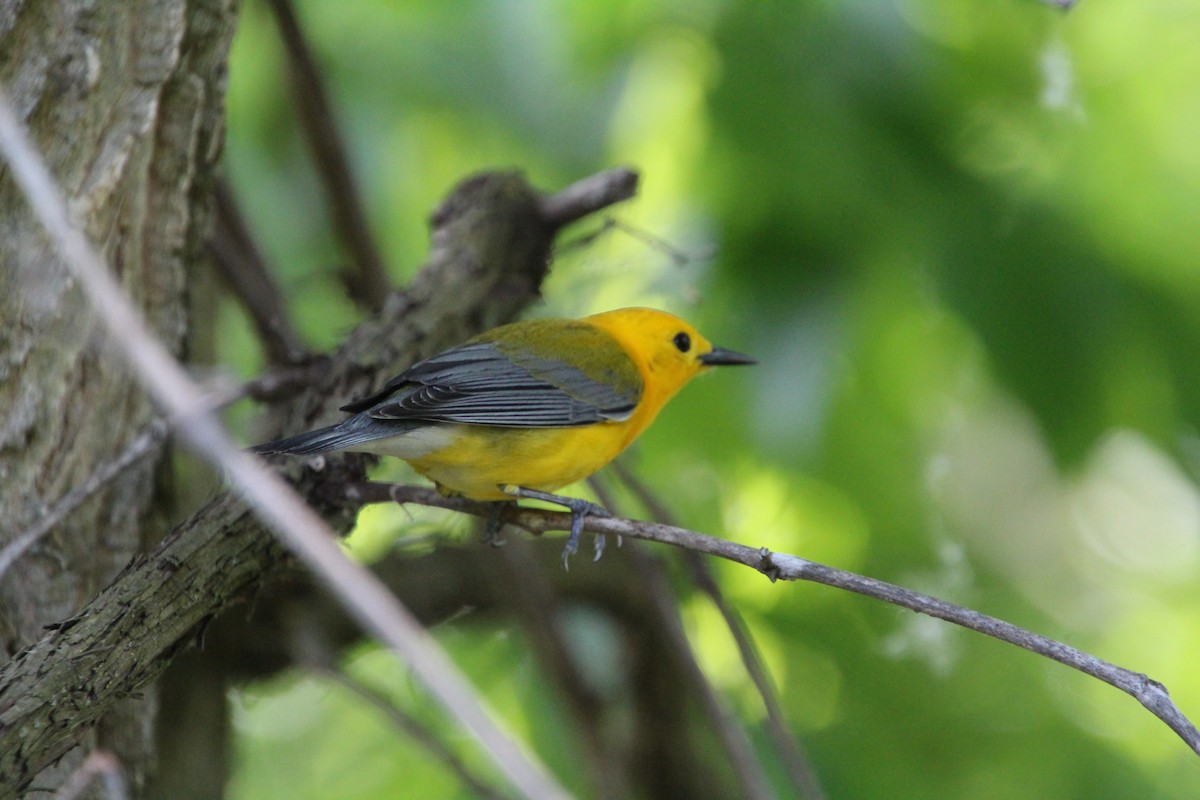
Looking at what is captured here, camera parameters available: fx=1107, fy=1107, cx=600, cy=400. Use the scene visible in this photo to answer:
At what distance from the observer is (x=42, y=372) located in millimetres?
2760

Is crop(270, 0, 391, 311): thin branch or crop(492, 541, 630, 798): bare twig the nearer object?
crop(492, 541, 630, 798): bare twig

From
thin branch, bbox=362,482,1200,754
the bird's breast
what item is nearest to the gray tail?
the bird's breast

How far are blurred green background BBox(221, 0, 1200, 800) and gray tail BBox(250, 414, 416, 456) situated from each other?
4.04 feet

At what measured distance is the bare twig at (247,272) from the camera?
3.95m

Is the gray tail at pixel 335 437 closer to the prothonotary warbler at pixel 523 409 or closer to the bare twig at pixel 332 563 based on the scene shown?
the prothonotary warbler at pixel 523 409

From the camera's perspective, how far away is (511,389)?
3512mm

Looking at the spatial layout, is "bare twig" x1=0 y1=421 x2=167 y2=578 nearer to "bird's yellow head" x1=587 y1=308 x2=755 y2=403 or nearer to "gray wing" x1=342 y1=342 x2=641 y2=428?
"gray wing" x1=342 y1=342 x2=641 y2=428

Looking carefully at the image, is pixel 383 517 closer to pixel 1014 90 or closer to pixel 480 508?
pixel 480 508

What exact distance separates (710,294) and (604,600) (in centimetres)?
141

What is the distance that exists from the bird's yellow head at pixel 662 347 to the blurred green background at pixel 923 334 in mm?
94

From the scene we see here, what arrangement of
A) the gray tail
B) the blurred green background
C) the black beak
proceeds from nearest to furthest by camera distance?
the gray tail
the blurred green background
the black beak

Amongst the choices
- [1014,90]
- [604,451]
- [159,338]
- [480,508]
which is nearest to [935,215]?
[1014,90]

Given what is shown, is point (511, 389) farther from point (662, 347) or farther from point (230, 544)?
point (230, 544)

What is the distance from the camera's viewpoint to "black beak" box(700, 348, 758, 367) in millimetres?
3761
